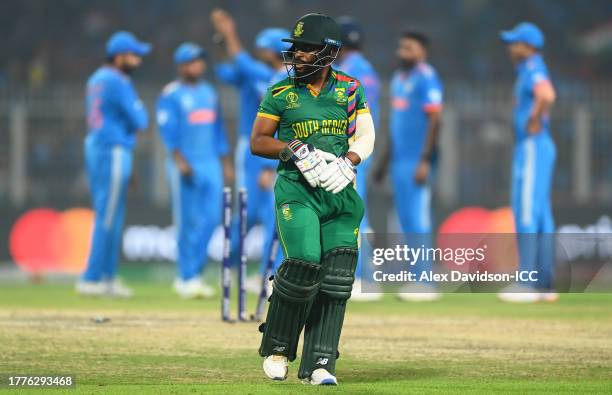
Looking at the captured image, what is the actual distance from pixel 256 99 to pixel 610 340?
5.02m

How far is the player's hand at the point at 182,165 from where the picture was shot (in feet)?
42.4

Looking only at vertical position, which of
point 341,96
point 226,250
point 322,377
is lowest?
point 322,377

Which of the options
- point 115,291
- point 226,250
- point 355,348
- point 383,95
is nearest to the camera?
point 355,348

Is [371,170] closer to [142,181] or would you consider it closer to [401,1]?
[142,181]

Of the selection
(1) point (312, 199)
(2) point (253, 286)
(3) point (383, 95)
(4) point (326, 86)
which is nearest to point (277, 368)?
(1) point (312, 199)

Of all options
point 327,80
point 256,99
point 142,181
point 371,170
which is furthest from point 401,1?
point 327,80

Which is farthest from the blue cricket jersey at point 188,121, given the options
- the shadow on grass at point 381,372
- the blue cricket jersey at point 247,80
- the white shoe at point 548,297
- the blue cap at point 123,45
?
the shadow on grass at point 381,372

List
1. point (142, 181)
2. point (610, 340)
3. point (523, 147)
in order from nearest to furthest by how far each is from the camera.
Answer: point (610, 340)
point (523, 147)
point (142, 181)

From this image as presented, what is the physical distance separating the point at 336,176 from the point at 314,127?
33 cm

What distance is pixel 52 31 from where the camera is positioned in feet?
77.0

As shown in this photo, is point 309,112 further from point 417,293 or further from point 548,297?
point 417,293

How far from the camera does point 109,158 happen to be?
13.0 meters

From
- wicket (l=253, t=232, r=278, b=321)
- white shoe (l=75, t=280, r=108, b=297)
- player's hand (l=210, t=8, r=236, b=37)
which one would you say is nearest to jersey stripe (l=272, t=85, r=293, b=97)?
wicket (l=253, t=232, r=278, b=321)

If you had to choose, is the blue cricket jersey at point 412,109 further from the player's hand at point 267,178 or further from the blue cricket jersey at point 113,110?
the blue cricket jersey at point 113,110
